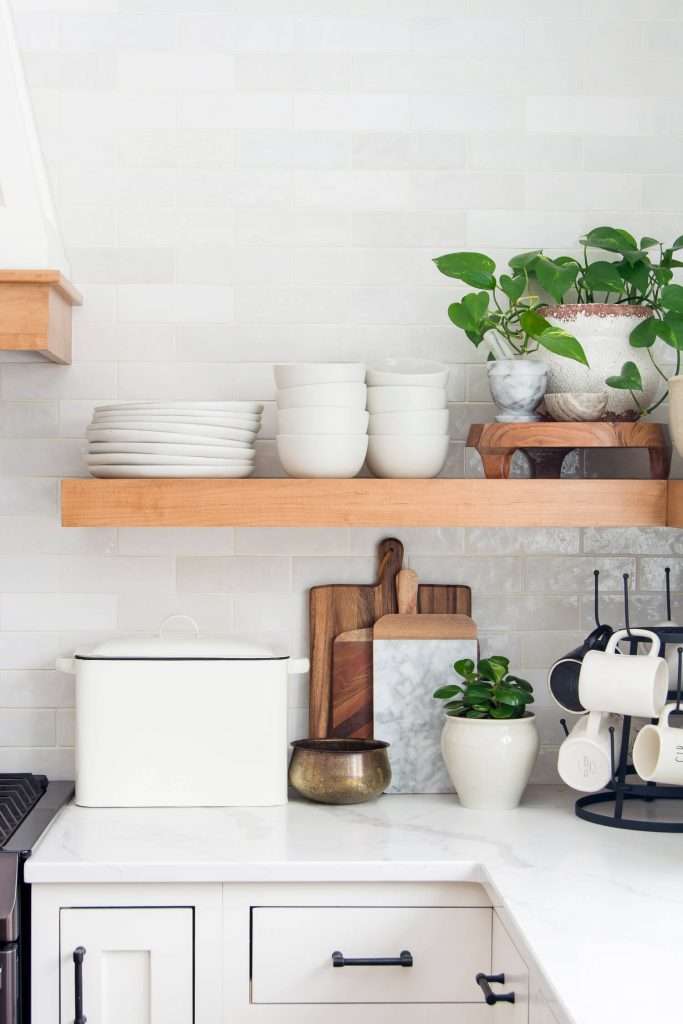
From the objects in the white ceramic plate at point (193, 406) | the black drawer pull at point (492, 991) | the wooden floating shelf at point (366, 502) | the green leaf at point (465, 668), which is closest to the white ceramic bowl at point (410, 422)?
the wooden floating shelf at point (366, 502)

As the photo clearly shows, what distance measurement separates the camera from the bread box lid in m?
2.40

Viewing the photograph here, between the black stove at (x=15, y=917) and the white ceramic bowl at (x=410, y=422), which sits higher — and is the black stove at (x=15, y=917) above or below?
below

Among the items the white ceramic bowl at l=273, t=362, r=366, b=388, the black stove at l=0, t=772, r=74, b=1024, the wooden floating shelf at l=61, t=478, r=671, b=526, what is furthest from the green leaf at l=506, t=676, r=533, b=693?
the black stove at l=0, t=772, r=74, b=1024

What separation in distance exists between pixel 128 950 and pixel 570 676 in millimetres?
967

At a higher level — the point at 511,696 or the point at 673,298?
the point at 673,298

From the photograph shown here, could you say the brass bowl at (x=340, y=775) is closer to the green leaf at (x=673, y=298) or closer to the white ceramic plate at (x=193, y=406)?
the white ceramic plate at (x=193, y=406)

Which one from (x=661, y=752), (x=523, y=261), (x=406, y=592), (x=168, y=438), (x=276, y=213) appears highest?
(x=276, y=213)

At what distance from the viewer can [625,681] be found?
7.48 ft

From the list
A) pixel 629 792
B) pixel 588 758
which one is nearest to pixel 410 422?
pixel 588 758

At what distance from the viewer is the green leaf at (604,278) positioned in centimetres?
241

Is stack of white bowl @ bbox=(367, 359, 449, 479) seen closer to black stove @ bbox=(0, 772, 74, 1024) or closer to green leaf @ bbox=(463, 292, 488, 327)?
green leaf @ bbox=(463, 292, 488, 327)

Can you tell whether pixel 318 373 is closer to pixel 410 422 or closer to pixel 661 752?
pixel 410 422

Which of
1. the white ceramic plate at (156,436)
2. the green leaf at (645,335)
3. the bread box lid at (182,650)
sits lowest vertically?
the bread box lid at (182,650)

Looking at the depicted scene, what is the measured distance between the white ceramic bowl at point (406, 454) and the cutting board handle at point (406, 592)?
0.90ft
